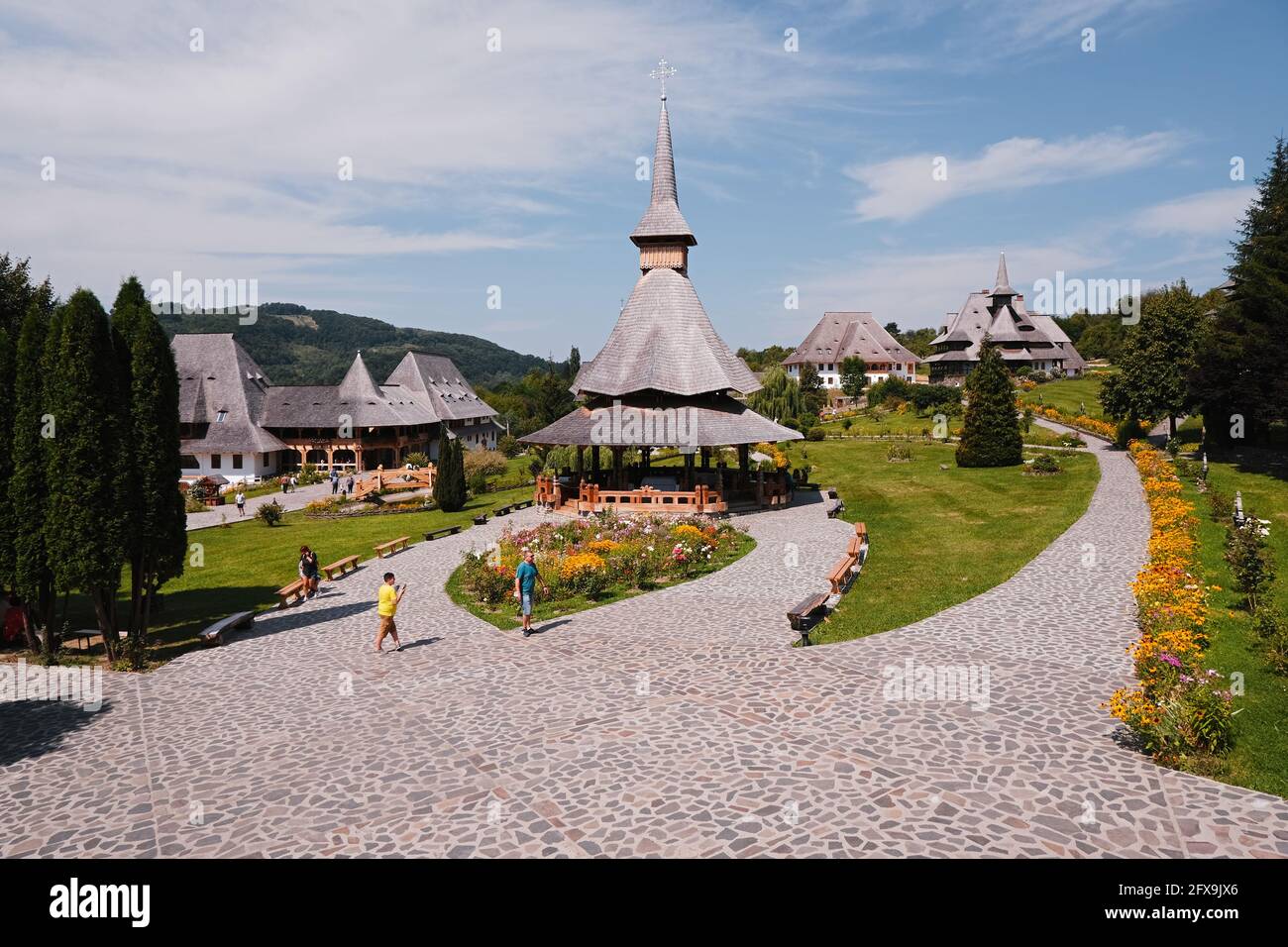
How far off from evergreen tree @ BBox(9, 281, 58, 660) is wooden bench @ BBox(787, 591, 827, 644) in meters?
14.8

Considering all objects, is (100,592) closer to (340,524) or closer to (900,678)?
(900,678)

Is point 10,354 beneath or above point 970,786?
above

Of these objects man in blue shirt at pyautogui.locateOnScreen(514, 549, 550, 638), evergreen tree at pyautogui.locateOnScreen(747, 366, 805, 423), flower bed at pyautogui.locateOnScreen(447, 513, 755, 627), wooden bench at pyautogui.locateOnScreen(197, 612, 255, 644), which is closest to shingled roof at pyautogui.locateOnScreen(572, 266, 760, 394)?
flower bed at pyautogui.locateOnScreen(447, 513, 755, 627)

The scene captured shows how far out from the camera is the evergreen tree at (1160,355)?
123ft

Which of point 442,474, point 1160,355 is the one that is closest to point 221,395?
point 442,474

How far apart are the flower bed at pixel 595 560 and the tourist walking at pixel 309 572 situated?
363 cm

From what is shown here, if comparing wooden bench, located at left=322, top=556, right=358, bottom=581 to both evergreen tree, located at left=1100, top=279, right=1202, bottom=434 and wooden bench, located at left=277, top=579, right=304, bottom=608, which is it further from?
evergreen tree, located at left=1100, top=279, right=1202, bottom=434

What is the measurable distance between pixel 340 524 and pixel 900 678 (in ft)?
99.6

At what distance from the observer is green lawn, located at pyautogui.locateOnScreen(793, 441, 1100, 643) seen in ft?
56.6

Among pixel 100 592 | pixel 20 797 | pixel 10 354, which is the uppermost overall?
pixel 10 354

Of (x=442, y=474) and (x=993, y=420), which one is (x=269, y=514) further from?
(x=993, y=420)
